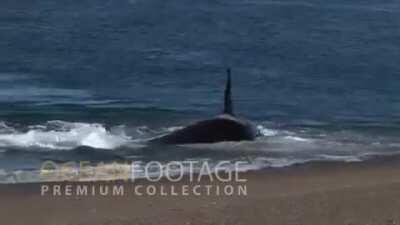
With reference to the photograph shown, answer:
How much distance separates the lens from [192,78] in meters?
35.3

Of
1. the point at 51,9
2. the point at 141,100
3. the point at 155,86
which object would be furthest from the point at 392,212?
the point at 51,9

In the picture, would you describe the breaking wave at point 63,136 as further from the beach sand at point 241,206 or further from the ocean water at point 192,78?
the beach sand at point 241,206

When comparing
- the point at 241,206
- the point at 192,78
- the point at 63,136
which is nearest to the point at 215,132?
the point at 63,136

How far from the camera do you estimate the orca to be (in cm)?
2520

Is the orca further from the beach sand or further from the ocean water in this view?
the beach sand

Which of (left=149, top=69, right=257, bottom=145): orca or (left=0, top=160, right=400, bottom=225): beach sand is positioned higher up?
(left=149, top=69, right=257, bottom=145): orca

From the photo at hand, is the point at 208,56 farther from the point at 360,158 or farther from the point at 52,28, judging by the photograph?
the point at 360,158

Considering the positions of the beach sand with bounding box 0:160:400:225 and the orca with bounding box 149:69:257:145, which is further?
the orca with bounding box 149:69:257:145

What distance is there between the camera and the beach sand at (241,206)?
1759cm

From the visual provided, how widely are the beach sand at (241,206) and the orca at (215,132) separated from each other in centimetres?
325

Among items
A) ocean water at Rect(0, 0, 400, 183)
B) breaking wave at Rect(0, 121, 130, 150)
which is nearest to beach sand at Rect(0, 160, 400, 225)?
ocean water at Rect(0, 0, 400, 183)

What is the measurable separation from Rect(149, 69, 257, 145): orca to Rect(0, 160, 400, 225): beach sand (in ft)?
10.7

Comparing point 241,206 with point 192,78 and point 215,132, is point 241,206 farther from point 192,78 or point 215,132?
point 192,78

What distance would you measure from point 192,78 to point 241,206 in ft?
55.1
